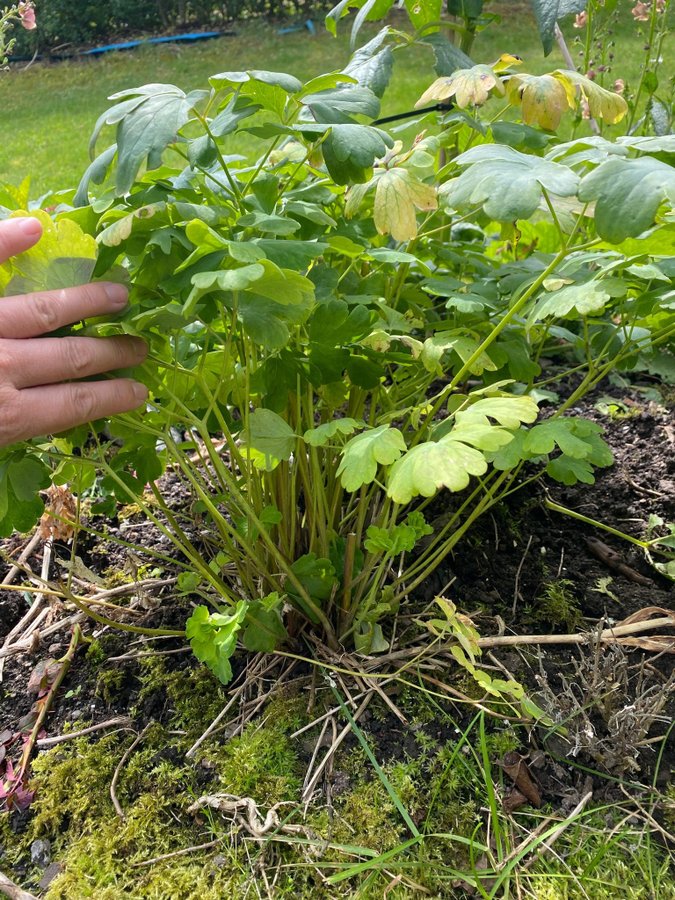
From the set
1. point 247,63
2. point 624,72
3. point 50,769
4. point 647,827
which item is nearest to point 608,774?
point 647,827

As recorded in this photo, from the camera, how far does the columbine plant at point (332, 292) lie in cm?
82

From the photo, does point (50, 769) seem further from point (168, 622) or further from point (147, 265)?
point (147, 265)

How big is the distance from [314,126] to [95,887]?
1.05m

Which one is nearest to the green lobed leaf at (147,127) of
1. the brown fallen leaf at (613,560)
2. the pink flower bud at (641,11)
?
the brown fallen leaf at (613,560)

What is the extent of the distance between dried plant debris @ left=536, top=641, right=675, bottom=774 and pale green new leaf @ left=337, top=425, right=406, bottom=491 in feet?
1.47

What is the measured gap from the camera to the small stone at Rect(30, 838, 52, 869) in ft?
3.51

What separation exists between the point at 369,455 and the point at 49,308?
0.41m

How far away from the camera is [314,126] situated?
89cm

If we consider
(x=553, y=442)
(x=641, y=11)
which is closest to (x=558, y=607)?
(x=553, y=442)

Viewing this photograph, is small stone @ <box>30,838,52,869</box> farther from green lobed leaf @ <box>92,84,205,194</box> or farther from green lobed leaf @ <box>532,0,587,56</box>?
green lobed leaf @ <box>532,0,587,56</box>

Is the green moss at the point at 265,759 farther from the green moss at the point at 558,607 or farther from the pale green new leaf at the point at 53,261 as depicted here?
the pale green new leaf at the point at 53,261

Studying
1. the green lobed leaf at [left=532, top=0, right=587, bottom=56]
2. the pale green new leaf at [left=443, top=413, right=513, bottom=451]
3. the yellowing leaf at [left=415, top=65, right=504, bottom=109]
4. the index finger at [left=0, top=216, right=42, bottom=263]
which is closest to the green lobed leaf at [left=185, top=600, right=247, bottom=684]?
the pale green new leaf at [left=443, top=413, right=513, bottom=451]

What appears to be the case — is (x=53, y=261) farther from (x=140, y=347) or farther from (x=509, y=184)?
(x=509, y=184)

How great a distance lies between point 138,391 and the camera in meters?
0.93
